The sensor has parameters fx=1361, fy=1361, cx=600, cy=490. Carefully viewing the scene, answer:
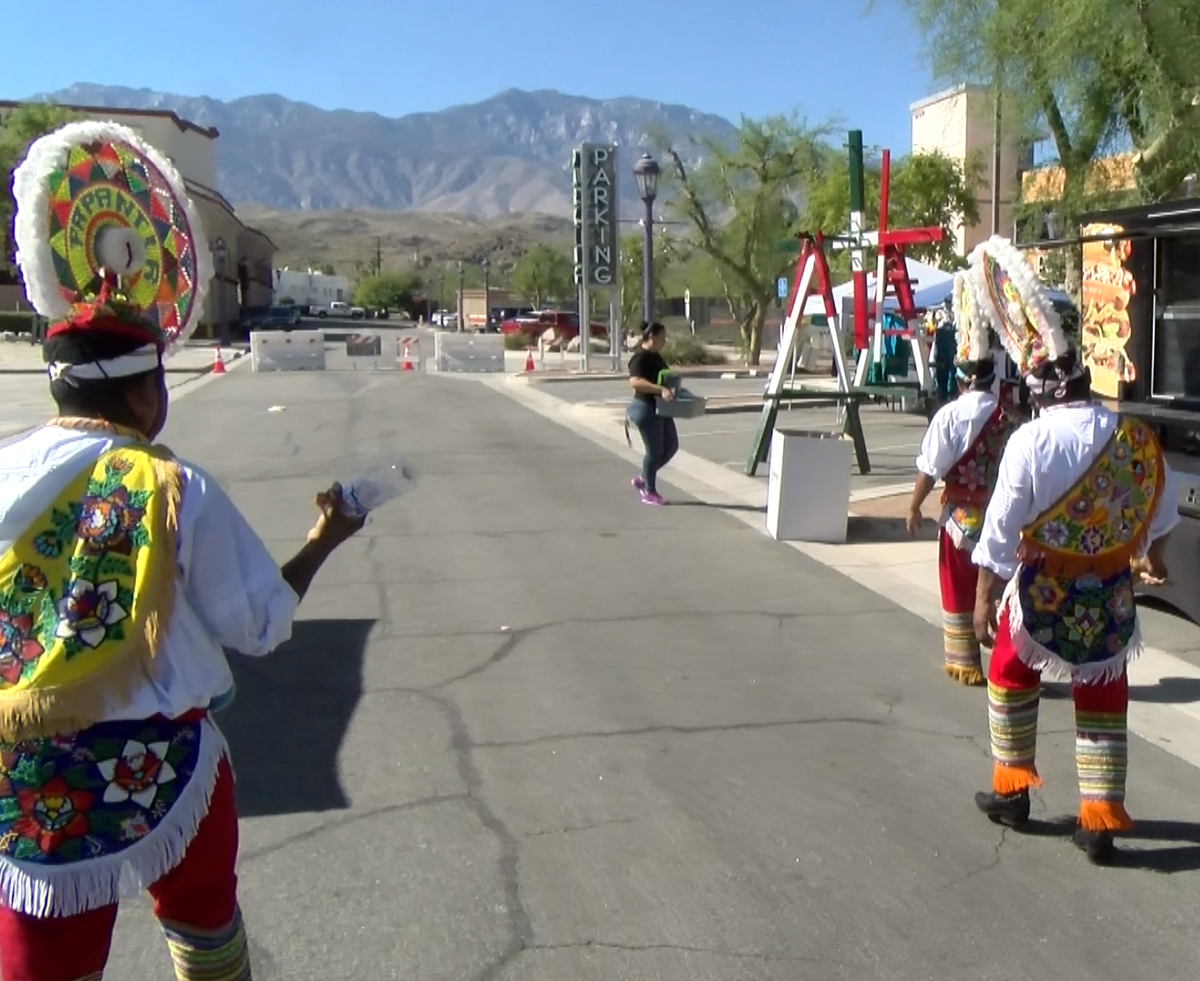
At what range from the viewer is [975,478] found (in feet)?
20.9

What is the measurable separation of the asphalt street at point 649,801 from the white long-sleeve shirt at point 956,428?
1.13 metres

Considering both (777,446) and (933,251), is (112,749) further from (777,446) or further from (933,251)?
(933,251)

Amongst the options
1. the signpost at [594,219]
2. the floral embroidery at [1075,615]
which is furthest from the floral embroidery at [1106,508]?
the signpost at [594,219]

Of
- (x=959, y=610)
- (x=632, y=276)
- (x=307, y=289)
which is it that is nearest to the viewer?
(x=959, y=610)

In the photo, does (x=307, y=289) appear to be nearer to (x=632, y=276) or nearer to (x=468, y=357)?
(x=632, y=276)

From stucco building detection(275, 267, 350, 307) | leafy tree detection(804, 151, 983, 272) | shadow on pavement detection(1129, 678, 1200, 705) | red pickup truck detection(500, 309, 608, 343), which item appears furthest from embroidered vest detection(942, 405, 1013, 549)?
stucco building detection(275, 267, 350, 307)

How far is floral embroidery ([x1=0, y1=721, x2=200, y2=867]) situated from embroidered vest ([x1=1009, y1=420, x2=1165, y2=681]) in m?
2.93

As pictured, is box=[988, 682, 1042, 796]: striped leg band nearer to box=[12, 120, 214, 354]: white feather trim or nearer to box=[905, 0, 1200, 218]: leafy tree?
box=[12, 120, 214, 354]: white feather trim

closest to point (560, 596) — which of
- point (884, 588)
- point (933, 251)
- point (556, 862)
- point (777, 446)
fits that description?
point (884, 588)

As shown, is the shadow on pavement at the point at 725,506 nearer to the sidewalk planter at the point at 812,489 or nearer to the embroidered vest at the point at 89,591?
the sidewalk planter at the point at 812,489

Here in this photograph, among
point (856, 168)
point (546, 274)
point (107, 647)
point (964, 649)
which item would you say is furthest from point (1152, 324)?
point (546, 274)

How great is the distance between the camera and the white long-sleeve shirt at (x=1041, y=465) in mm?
4375

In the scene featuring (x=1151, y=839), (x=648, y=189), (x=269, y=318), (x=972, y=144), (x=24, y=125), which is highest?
(x=24, y=125)

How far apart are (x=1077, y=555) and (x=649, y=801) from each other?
5.81 ft
